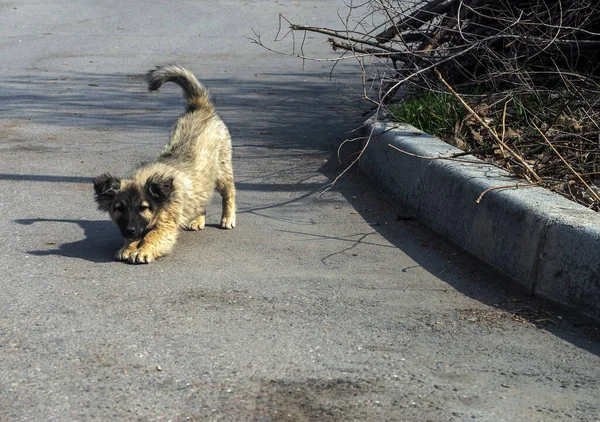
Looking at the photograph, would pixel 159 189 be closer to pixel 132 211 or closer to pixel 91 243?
pixel 132 211

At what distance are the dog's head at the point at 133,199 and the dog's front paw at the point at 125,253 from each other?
190 millimetres

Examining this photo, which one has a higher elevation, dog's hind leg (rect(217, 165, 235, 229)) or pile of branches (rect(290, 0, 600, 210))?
pile of branches (rect(290, 0, 600, 210))

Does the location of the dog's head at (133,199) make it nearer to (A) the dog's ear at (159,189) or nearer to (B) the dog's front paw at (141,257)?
(A) the dog's ear at (159,189)

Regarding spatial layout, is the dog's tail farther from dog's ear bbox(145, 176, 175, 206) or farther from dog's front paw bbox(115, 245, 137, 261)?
dog's front paw bbox(115, 245, 137, 261)

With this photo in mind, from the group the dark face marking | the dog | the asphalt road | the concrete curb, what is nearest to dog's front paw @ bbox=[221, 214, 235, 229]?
the dog

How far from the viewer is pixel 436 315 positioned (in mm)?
5281

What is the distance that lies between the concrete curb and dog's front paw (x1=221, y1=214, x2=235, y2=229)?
56.4 inches

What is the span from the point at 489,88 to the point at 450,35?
69 cm

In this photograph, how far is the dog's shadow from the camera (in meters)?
6.38

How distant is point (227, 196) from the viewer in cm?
766

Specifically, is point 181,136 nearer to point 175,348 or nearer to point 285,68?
point 175,348

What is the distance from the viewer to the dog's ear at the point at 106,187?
6.66 m

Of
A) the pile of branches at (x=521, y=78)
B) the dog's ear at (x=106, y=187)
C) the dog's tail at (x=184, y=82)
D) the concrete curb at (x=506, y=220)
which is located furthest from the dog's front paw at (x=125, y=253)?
the pile of branches at (x=521, y=78)

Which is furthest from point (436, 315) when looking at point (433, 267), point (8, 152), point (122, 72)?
point (122, 72)
